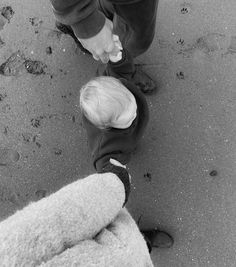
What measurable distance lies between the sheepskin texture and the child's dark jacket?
25 cm

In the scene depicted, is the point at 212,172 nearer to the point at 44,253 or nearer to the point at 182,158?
the point at 182,158

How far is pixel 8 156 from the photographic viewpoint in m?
1.53

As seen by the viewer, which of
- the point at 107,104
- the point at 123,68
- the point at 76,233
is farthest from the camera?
the point at 123,68

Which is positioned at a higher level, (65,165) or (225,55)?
(225,55)

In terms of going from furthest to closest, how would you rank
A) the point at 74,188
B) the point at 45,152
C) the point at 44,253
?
1. the point at 45,152
2. the point at 74,188
3. the point at 44,253

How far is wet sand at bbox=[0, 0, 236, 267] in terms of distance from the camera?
1440mm

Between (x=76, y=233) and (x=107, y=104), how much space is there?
43cm

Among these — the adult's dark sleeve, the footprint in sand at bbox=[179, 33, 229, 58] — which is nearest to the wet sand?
the footprint in sand at bbox=[179, 33, 229, 58]

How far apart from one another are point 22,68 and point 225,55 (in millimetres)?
782

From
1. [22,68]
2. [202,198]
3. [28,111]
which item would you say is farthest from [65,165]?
[202,198]

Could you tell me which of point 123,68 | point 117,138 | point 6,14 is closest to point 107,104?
point 117,138

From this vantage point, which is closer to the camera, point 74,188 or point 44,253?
point 44,253

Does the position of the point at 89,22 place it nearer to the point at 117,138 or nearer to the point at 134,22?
the point at 134,22

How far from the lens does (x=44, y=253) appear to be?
0.76 meters
